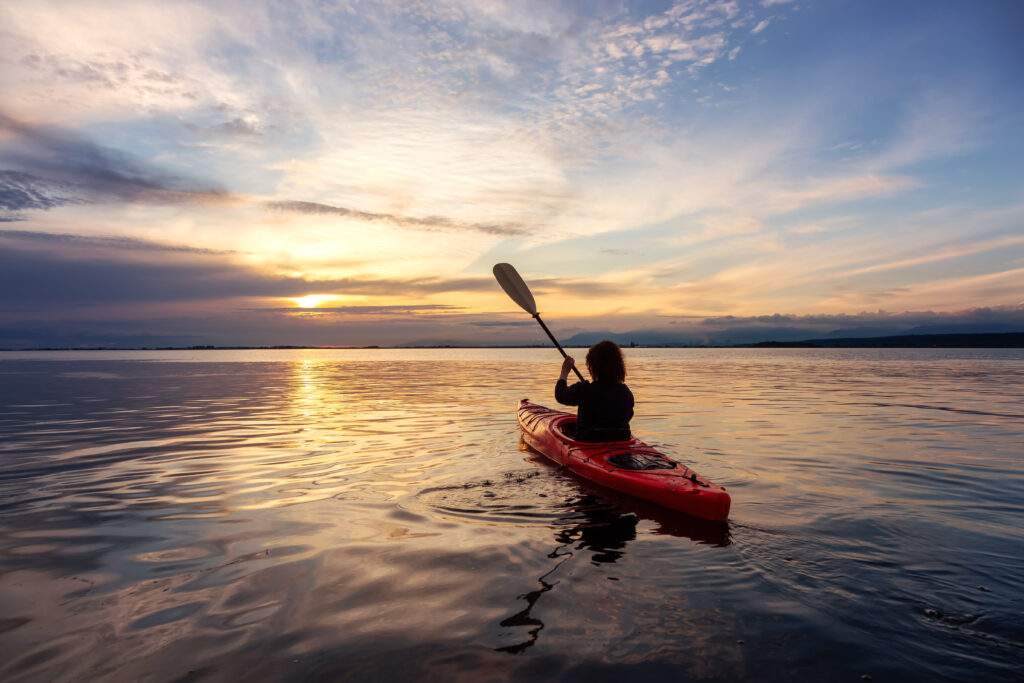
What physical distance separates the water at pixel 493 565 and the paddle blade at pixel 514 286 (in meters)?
3.90

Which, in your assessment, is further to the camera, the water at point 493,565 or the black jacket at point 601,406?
the black jacket at point 601,406

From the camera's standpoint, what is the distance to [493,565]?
4.50m

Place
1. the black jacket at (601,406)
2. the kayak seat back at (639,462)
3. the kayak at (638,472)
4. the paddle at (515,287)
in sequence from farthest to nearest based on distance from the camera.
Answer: the paddle at (515,287), the black jacket at (601,406), the kayak seat back at (639,462), the kayak at (638,472)

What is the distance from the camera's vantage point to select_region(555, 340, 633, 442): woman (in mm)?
7566

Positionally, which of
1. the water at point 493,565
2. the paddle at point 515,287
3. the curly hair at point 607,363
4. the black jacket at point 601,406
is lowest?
the water at point 493,565

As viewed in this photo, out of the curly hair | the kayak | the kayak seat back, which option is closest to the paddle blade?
the kayak

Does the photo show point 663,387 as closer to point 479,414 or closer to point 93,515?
point 479,414

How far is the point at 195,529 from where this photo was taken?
544cm

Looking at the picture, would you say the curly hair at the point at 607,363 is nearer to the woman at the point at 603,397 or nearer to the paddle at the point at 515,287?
the woman at the point at 603,397

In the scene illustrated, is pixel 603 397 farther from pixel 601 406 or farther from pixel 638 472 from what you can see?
pixel 638 472

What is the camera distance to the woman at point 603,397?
7566 millimetres

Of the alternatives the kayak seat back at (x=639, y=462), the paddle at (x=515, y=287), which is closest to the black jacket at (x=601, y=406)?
the kayak seat back at (x=639, y=462)

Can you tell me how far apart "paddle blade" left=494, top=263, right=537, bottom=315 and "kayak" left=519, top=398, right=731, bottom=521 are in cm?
376

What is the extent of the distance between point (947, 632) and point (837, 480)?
4.42 meters
